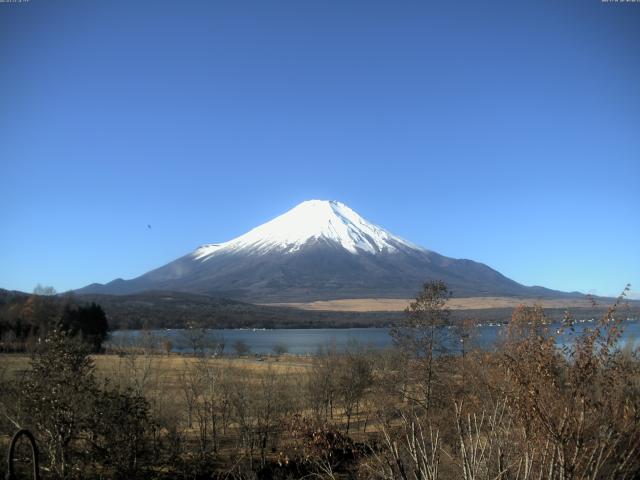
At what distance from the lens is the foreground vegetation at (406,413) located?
5.29 metres

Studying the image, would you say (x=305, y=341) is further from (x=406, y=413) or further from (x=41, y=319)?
(x=406, y=413)

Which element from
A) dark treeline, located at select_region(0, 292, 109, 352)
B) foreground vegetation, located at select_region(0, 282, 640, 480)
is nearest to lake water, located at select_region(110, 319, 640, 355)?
foreground vegetation, located at select_region(0, 282, 640, 480)

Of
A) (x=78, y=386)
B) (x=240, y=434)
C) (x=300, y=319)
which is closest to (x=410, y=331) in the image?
(x=240, y=434)

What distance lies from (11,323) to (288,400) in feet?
167

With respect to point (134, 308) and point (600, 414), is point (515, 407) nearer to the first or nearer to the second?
point (600, 414)

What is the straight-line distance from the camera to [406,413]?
13430 millimetres

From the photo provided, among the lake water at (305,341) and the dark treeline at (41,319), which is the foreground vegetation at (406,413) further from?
the dark treeline at (41,319)

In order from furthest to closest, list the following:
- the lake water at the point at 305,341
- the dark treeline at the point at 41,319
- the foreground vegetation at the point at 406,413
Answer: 1. the dark treeline at the point at 41,319
2. the lake water at the point at 305,341
3. the foreground vegetation at the point at 406,413

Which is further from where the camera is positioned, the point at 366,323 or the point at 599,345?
the point at 366,323

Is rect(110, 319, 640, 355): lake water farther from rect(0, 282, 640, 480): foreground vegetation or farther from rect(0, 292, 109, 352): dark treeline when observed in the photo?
rect(0, 292, 109, 352): dark treeline


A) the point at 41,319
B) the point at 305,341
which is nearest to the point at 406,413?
the point at 41,319

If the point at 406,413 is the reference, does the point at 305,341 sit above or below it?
below

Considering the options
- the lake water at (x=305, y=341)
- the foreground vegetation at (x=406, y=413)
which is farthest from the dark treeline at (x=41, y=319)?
the foreground vegetation at (x=406, y=413)

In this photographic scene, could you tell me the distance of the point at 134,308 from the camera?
15862 centimetres
